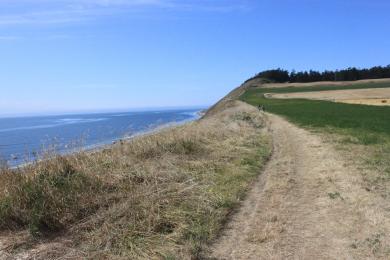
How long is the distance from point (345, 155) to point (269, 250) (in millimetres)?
9091

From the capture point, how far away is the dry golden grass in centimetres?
643

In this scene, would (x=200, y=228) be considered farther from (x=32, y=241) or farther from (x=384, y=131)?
(x=384, y=131)

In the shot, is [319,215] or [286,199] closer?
[319,215]

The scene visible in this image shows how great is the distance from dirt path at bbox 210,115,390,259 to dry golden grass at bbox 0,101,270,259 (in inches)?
16.1

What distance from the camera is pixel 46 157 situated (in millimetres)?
8844

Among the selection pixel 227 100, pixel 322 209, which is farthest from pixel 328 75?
pixel 322 209

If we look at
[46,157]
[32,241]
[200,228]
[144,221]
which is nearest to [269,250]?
[200,228]

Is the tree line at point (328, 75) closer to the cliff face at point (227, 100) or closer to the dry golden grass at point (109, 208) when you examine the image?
the cliff face at point (227, 100)

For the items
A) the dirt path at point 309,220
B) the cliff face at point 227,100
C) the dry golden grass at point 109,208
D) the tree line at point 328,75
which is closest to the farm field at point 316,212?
the dirt path at point 309,220

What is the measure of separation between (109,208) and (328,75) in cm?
16355

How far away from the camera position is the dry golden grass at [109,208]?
21.1 feet

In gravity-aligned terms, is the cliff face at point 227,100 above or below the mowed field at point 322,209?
below

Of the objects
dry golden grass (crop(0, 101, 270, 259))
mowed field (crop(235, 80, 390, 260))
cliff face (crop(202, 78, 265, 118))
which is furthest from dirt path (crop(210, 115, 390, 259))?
cliff face (crop(202, 78, 265, 118))

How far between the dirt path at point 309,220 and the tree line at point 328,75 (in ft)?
494
